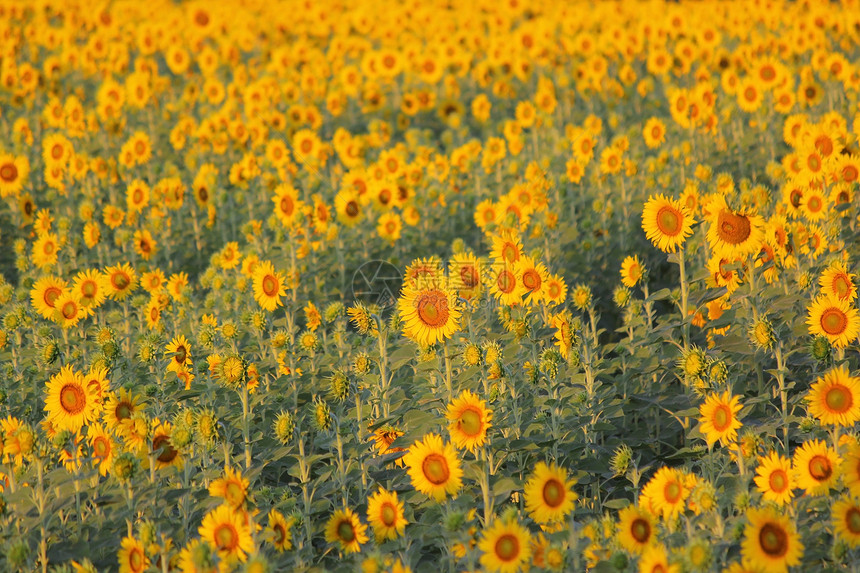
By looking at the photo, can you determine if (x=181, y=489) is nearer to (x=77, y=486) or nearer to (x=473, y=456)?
(x=77, y=486)

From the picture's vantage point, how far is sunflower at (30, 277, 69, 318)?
5.39 m

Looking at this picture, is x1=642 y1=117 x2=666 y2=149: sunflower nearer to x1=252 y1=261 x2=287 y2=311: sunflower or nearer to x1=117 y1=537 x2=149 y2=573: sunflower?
x1=252 y1=261 x2=287 y2=311: sunflower

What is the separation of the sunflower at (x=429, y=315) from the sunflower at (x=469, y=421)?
1.83 feet

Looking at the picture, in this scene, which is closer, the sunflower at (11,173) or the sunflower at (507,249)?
the sunflower at (507,249)

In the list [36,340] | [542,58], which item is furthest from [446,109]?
[36,340]

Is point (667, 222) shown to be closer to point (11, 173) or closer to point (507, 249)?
point (507, 249)

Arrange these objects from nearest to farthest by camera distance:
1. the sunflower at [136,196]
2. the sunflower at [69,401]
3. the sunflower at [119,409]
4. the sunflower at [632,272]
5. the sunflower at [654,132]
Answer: the sunflower at [119,409] → the sunflower at [69,401] → the sunflower at [632,272] → the sunflower at [136,196] → the sunflower at [654,132]

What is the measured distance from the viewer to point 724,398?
152 inches

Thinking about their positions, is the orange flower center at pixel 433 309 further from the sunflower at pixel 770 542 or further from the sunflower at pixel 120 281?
the sunflower at pixel 120 281

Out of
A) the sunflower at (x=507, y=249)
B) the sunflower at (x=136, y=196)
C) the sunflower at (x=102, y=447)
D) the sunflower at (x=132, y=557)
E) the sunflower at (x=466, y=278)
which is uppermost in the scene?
the sunflower at (x=136, y=196)

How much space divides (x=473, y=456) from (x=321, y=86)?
27.2ft

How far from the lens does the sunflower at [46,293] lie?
5395mm

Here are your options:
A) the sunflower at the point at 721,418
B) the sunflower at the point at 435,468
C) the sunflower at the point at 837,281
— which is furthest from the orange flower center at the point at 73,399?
the sunflower at the point at 837,281

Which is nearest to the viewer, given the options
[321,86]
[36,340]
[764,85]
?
[36,340]
